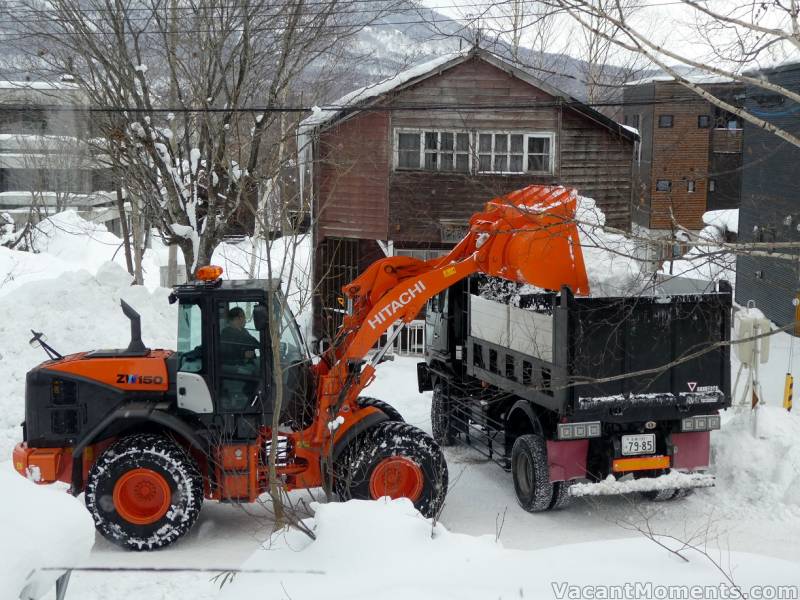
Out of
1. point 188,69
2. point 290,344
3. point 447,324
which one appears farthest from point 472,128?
point 290,344

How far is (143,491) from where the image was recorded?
30.5 feet

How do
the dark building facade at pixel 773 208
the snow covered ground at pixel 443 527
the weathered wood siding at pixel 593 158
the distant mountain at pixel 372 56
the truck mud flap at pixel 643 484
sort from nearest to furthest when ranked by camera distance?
the snow covered ground at pixel 443 527, the truck mud flap at pixel 643 484, the distant mountain at pixel 372 56, the weathered wood siding at pixel 593 158, the dark building facade at pixel 773 208

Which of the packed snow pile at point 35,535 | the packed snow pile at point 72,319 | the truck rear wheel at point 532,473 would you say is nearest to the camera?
the packed snow pile at point 35,535

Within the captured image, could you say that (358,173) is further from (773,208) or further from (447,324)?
(773,208)

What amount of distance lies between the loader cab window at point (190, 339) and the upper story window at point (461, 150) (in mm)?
12631

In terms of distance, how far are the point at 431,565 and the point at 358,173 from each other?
16.3 metres

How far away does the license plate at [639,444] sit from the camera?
9.80 meters

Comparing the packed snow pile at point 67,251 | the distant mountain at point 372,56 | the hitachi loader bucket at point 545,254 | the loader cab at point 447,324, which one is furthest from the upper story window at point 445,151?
the packed snow pile at point 67,251

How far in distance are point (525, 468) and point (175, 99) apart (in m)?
10.6

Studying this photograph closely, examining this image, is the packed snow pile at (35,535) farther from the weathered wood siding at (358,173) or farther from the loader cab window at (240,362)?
the weathered wood siding at (358,173)

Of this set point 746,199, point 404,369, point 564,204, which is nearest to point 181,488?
point 564,204

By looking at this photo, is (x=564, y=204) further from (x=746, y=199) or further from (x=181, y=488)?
(x=746, y=199)

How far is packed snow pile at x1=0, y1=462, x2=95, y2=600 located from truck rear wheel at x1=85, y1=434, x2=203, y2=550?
3576mm

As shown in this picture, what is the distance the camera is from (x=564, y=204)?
9.66m
